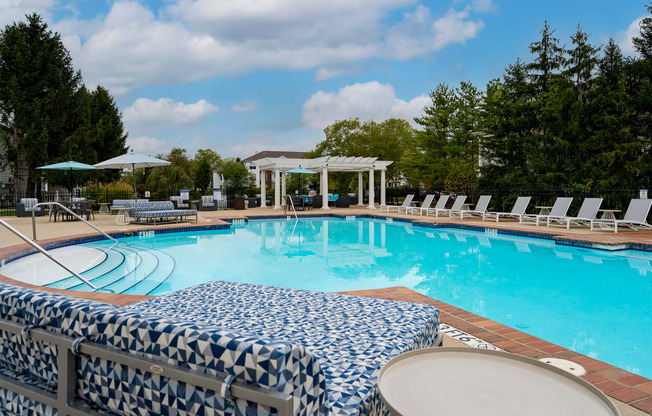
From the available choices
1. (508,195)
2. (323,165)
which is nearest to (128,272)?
(323,165)

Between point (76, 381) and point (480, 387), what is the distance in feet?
4.86

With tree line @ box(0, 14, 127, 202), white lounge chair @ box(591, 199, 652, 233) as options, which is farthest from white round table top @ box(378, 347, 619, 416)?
tree line @ box(0, 14, 127, 202)

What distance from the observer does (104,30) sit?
1906 centimetres

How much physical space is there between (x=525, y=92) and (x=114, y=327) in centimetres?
1929

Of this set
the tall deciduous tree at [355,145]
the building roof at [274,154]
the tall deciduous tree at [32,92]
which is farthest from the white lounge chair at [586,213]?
the building roof at [274,154]

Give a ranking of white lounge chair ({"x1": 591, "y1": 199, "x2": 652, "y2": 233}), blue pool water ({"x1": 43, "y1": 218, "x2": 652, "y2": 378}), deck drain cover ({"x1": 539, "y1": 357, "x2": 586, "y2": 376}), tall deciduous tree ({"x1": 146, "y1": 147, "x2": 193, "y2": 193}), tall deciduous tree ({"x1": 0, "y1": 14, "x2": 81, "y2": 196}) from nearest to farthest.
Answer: deck drain cover ({"x1": 539, "y1": 357, "x2": 586, "y2": 376})
blue pool water ({"x1": 43, "y1": 218, "x2": 652, "y2": 378})
white lounge chair ({"x1": 591, "y1": 199, "x2": 652, "y2": 233})
tall deciduous tree ({"x1": 0, "y1": 14, "x2": 81, "y2": 196})
tall deciduous tree ({"x1": 146, "y1": 147, "x2": 193, "y2": 193})

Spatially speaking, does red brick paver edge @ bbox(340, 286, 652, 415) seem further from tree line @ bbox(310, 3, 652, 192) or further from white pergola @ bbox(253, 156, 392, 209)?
white pergola @ bbox(253, 156, 392, 209)

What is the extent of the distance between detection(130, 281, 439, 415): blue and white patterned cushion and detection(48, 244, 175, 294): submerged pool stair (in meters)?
3.60

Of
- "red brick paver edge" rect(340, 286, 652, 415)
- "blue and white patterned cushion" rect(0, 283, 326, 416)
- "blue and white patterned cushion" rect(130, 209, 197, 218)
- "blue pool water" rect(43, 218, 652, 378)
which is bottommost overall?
"blue pool water" rect(43, 218, 652, 378)

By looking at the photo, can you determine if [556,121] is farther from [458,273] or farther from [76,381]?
[76,381]

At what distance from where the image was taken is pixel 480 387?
1.43 metres

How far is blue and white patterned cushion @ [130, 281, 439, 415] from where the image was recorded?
5.89 feet

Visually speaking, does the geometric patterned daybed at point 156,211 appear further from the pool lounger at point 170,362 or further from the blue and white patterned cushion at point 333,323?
the pool lounger at point 170,362

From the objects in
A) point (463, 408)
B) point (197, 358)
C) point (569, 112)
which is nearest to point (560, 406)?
point (463, 408)
